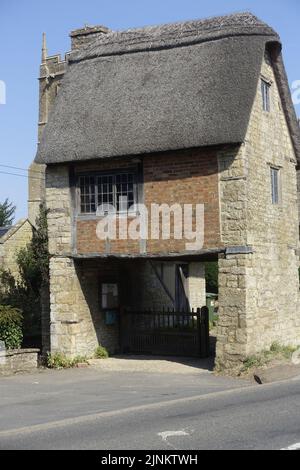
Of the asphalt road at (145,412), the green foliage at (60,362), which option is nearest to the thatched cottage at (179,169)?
the green foliage at (60,362)

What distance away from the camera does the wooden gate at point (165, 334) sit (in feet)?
58.7

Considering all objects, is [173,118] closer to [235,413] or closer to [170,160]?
[170,160]

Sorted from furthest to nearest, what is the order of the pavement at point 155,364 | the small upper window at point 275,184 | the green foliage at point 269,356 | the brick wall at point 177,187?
the small upper window at point 275,184 → the pavement at point 155,364 → the brick wall at point 177,187 → the green foliage at point 269,356

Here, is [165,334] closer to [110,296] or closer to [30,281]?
[110,296]

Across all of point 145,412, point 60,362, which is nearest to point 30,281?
point 60,362

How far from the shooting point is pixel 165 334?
18.5 meters

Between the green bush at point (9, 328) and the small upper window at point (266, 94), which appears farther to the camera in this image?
the small upper window at point (266, 94)

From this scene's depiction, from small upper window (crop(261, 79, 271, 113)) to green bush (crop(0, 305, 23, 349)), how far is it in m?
8.07

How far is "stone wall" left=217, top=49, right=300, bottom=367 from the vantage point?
49.3 feet

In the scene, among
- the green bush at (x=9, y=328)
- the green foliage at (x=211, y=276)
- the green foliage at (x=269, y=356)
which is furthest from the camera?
the green foliage at (x=211, y=276)

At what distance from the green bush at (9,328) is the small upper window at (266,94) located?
8067 millimetres

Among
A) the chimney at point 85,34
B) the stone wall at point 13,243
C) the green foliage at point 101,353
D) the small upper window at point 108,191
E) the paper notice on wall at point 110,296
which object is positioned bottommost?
the green foliage at point 101,353

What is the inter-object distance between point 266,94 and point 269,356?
6.53m

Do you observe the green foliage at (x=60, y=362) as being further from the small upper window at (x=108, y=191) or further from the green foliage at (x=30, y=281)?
the green foliage at (x=30, y=281)
